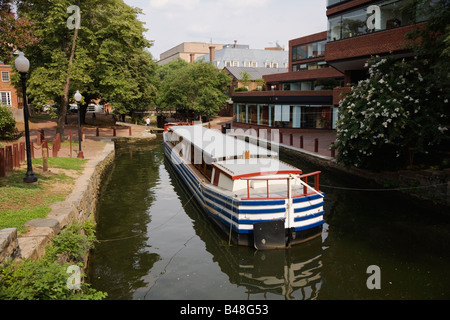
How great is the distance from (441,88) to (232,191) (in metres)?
9.76

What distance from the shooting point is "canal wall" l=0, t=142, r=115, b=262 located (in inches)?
238

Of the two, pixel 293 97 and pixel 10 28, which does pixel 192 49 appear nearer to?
pixel 293 97

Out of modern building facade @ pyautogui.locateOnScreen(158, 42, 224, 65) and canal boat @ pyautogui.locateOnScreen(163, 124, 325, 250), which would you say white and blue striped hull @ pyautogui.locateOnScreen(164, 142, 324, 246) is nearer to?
canal boat @ pyautogui.locateOnScreen(163, 124, 325, 250)

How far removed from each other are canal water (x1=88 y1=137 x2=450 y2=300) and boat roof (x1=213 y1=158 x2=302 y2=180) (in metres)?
2.11

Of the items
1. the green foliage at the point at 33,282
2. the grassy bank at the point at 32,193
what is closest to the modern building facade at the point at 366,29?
the grassy bank at the point at 32,193

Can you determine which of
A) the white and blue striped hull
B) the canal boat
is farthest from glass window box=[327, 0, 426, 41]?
the white and blue striped hull

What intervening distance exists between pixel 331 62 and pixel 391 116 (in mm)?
10855

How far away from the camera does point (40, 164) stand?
53.7 feet

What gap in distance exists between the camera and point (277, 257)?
9.99 m

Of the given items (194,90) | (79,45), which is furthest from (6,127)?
(194,90)

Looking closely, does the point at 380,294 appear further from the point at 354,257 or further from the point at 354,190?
the point at 354,190
